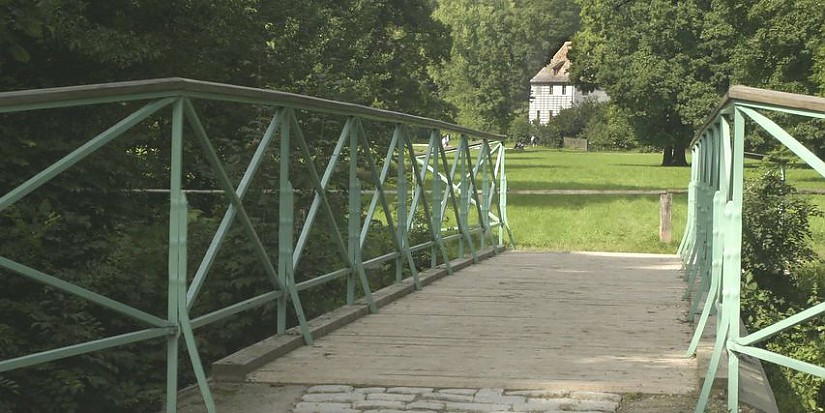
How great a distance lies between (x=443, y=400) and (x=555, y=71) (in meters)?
121

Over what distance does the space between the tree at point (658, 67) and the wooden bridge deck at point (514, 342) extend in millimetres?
35152

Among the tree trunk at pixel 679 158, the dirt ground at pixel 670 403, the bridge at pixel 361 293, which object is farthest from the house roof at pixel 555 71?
the dirt ground at pixel 670 403

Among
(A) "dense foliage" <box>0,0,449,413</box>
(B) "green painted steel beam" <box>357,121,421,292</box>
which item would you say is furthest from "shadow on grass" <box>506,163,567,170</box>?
(B) "green painted steel beam" <box>357,121,421,292</box>

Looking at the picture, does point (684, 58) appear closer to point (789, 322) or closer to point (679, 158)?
point (679, 158)

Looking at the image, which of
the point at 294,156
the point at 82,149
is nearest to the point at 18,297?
the point at 294,156

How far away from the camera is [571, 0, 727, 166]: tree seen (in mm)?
44750

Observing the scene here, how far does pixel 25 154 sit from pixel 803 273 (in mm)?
8713

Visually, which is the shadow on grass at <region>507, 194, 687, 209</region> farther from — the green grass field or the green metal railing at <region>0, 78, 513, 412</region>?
the green metal railing at <region>0, 78, 513, 412</region>

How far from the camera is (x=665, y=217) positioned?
727 inches

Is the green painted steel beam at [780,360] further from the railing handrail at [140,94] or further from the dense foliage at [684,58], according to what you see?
the dense foliage at [684,58]

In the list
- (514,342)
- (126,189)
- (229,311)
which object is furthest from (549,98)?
(229,311)

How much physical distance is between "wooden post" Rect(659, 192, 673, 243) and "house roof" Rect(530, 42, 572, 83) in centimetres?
10248

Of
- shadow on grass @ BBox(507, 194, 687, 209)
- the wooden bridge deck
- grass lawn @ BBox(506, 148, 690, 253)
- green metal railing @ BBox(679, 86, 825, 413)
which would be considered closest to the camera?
green metal railing @ BBox(679, 86, 825, 413)

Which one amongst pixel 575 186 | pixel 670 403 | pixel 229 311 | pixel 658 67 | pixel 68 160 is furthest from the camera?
pixel 658 67
